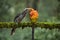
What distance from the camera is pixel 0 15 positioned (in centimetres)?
544

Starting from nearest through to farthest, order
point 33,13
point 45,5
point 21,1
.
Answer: point 33,13 < point 21,1 < point 45,5

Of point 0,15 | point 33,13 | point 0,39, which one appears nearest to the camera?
point 33,13

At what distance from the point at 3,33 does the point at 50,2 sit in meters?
5.56

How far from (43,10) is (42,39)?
214 inches

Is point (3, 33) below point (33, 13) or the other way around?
below


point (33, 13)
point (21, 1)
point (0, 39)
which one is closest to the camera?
point (33, 13)

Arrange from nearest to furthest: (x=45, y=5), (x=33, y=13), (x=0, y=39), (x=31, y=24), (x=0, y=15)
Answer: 1. (x=33, y=13)
2. (x=31, y=24)
3. (x=0, y=39)
4. (x=0, y=15)
5. (x=45, y=5)

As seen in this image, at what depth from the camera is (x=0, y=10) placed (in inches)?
221

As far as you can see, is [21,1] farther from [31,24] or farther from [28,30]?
[31,24]

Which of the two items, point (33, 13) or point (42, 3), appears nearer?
point (33, 13)

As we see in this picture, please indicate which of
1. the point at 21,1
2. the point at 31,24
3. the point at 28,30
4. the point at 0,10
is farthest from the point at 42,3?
the point at 31,24

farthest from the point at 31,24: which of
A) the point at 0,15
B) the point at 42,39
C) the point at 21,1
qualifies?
the point at 21,1

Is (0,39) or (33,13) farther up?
(33,13)

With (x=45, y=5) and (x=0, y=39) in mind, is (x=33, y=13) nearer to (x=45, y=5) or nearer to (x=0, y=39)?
(x=0, y=39)
